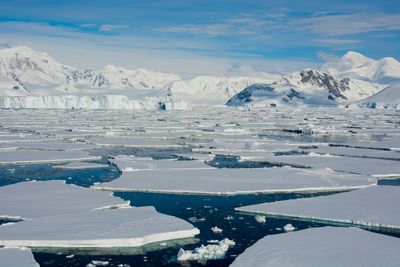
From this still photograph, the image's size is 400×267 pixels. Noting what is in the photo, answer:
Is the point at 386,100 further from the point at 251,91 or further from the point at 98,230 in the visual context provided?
the point at 98,230

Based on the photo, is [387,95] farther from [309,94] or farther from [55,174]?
[55,174]

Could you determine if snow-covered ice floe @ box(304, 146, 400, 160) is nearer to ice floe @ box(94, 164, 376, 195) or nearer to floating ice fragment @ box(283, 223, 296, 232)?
ice floe @ box(94, 164, 376, 195)

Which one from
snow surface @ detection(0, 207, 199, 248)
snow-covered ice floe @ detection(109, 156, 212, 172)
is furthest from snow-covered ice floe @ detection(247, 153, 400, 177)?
snow surface @ detection(0, 207, 199, 248)

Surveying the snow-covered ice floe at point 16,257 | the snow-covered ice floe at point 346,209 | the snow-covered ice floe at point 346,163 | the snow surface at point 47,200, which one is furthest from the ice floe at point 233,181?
the snow-covered ice floe at point 16,257

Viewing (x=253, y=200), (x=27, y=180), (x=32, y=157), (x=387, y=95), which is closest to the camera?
(x=253, y=200)

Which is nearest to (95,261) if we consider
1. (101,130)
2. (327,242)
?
(327,242)

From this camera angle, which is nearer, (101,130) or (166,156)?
(166,156)

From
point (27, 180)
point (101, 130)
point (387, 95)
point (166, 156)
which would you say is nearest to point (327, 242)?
point (27, 180)

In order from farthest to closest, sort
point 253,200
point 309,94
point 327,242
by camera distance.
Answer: point 309,94
point 253,200
point 327,242
